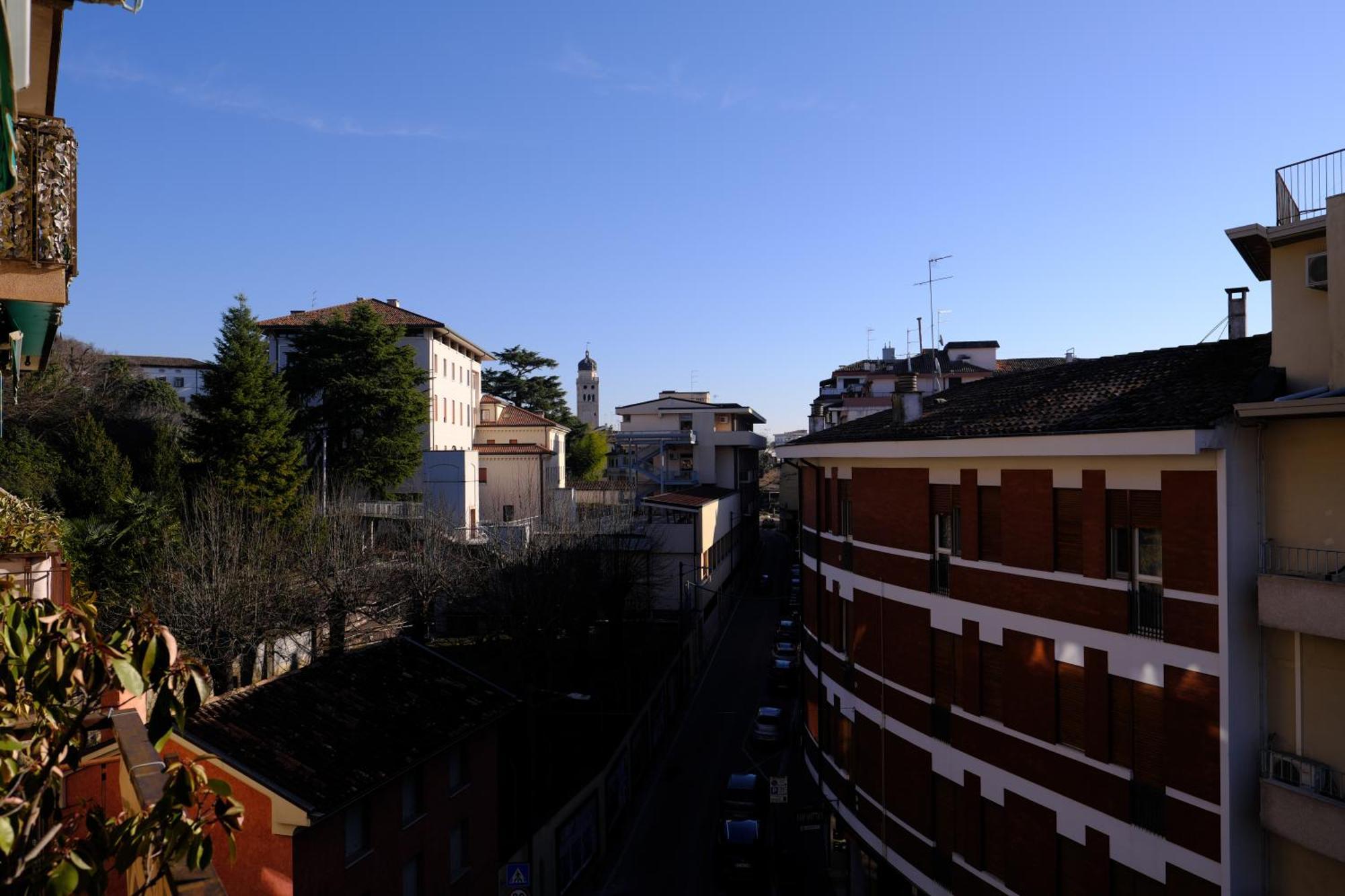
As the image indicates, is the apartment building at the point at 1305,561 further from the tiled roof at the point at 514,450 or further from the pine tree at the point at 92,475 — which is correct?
the tiled roof at the point at 514,450

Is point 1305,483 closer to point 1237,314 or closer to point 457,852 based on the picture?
point 1237,314

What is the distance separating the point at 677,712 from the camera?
35.2 meters

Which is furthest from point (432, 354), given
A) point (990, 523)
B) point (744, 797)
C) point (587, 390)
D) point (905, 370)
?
point (587, 390)

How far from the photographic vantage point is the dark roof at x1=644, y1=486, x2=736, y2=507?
44219 mm

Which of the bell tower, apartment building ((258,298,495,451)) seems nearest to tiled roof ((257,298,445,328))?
apartment building ((258,298,495,451))

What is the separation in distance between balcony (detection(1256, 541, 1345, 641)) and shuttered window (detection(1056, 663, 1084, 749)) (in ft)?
9.60

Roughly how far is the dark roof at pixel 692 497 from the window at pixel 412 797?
2707cm

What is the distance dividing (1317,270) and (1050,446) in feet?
12.3

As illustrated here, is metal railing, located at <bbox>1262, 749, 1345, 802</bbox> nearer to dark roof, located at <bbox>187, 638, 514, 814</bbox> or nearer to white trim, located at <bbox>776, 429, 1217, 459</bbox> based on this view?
white trim, located at <bbox>776, 429, 1217, 459</bbox>

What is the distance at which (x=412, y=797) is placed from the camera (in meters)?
16.4

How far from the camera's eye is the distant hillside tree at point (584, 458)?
8150cm

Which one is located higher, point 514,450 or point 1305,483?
point 514,450

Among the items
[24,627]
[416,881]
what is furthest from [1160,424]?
[416,881]

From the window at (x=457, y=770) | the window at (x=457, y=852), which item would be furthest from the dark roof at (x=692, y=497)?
the window at (x=457, y=852)
